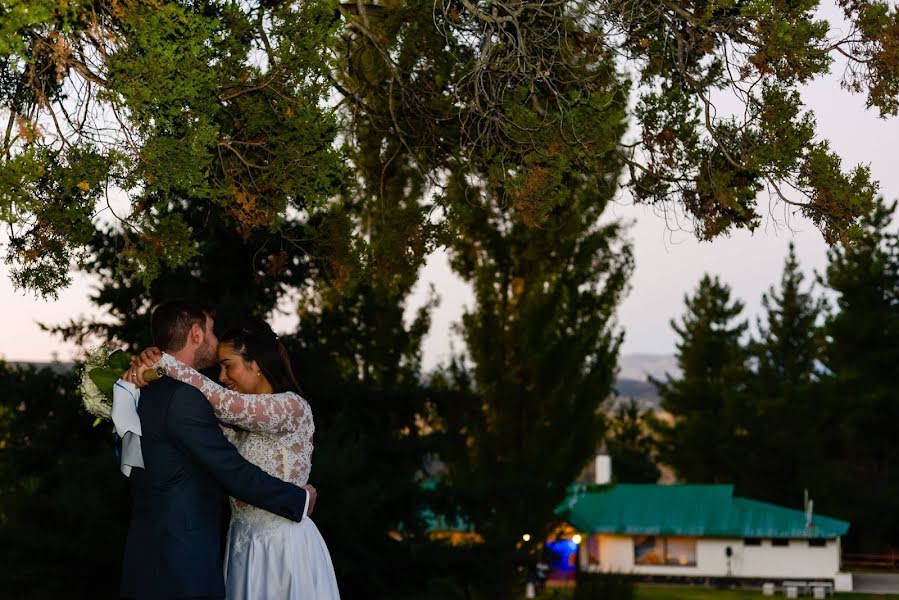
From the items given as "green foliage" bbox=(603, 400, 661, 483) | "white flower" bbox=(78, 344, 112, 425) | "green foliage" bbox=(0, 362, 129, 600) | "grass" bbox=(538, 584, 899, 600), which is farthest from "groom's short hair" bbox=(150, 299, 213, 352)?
"green foliage" bbox=(603, 400, 661, 483)

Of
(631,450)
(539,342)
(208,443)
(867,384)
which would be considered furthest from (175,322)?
(631,450)

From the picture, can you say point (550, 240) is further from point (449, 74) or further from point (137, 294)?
point (449, 74)

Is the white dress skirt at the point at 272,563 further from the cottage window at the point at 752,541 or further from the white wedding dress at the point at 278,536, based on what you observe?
the cottage window at the point at 752,541

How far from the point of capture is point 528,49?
940 centimetres

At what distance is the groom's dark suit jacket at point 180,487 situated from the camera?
582 cm

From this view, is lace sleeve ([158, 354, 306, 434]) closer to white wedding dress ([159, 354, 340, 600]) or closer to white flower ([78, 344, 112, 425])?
white wedding dress ([159, 354, 340, 600])

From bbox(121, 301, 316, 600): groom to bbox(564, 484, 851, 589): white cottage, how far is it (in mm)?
48727

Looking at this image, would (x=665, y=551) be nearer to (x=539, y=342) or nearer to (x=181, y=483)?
(x=539, y=342)

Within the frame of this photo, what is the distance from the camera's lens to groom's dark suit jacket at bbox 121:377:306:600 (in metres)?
5.82

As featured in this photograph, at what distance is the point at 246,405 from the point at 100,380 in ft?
3.11

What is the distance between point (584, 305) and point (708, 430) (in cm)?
4091

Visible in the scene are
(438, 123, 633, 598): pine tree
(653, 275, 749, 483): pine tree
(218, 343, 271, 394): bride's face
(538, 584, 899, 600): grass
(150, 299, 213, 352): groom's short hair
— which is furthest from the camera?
(653, 275, 749, 483): pine tree

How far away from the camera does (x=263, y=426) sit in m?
6.18

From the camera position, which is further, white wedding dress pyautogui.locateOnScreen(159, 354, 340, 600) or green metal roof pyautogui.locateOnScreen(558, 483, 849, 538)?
green metal roof pyautogui.locateOnScreen(558, 483, 849, 538)
